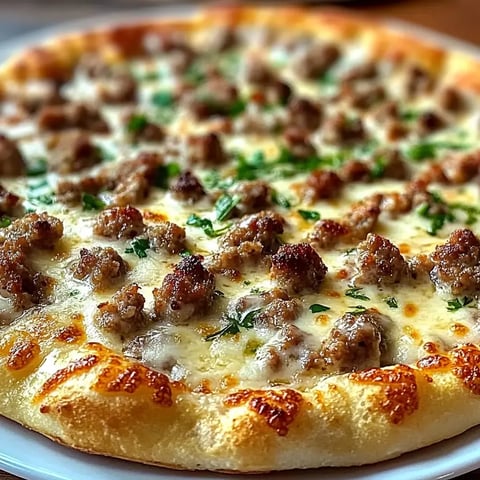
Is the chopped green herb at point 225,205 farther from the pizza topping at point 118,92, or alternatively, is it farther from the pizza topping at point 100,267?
the pizza topping at point 118,92

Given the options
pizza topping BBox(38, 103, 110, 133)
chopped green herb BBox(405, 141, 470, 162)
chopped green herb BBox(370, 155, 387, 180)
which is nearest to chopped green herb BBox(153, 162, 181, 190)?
pizza topping BBox(38, 103, 110, 133)

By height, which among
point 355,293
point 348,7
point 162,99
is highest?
point 355,293

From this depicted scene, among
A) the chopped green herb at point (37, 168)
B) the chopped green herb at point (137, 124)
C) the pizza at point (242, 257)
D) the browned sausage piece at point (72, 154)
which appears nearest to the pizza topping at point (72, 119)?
the pizza at point (242, 257)

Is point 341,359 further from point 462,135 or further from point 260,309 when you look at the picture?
point 462,135

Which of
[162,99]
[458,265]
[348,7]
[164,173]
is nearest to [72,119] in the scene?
[162,99]

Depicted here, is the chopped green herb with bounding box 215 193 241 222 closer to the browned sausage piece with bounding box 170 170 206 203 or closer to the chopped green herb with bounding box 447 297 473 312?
the browned sausage piece with bounding box 170 170 206 203

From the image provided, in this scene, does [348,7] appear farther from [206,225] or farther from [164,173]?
[206,225]

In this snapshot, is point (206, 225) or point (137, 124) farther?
point (137, 124)
